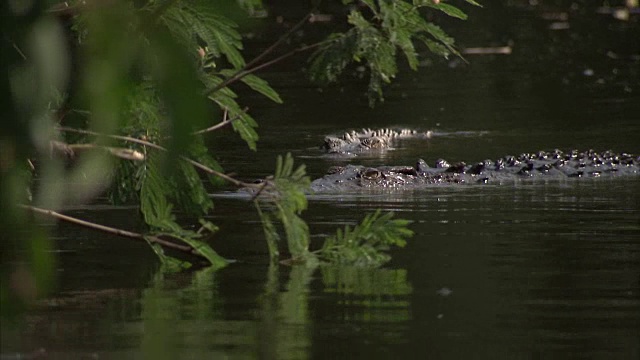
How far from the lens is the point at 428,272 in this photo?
20.8 ft

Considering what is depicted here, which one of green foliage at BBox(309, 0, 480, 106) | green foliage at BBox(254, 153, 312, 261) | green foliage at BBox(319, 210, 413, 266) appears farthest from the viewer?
green foliage at BBox(309, 0, 480, 106)

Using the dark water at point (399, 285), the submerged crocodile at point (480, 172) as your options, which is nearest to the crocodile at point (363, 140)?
the dark water at point (399, 285)

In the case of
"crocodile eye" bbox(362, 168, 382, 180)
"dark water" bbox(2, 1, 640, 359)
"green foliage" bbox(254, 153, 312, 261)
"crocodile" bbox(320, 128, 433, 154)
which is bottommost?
"dark water" bbox(2, 1, 640, 359)

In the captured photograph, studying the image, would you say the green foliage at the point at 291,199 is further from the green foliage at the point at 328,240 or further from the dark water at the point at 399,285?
the dark water at the point at 399,285

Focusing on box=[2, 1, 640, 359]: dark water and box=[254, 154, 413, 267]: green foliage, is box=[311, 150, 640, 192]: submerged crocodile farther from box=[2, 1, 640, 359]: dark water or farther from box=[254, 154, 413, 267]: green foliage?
box=[254, 154, 413, 267]: green foliage

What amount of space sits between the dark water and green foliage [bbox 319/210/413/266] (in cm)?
6

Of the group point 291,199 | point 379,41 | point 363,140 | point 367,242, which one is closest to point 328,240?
point 367,242

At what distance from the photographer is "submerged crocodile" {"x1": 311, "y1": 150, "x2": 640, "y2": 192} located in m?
10.0

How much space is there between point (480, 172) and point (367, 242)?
390 centimetres

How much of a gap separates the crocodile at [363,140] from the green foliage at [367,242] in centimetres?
590

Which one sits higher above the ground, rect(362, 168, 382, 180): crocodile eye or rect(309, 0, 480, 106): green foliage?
rect(309, 0, 480, 106): green foliage

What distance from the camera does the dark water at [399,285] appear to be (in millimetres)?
4785

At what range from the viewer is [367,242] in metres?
6.49

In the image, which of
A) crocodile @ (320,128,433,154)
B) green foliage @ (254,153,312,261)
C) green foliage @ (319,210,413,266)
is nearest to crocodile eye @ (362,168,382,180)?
crocodile @ (320,128,433,154)
